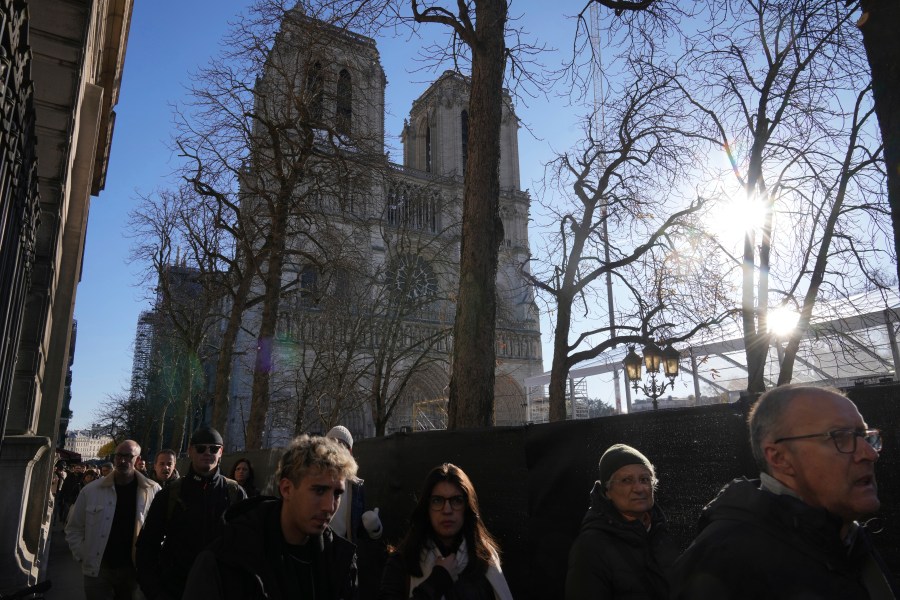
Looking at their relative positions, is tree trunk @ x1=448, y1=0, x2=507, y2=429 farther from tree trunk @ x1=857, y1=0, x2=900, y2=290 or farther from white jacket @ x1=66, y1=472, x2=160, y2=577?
tree trunk @ x1=857, y1=0, x2=900, y2=290

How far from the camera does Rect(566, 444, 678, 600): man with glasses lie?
9.06 feet

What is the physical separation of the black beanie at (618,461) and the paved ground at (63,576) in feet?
20.4

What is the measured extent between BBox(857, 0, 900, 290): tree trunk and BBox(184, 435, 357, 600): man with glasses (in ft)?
10.8

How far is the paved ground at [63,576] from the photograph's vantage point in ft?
27.8

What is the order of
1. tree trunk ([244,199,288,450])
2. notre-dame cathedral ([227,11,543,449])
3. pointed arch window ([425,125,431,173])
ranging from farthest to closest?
pointed arch window ([425,125,431,173])
notre-dame cathedral ([227,11,543,449])
tree trunk ([244,199,288,450])

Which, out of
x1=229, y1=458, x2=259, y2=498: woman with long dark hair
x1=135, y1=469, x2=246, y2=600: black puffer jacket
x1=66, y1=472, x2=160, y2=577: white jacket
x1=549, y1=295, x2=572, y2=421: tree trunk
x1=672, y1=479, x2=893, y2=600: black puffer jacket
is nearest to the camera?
x1=672, y1=479, x2=893, y2=600: black puffer jacket

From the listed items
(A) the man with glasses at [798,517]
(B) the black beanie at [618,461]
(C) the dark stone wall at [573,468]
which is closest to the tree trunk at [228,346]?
(C) the dark stone wall at [573,468]

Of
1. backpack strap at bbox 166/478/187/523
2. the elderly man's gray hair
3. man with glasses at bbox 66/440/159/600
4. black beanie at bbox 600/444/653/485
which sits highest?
the elderly man's gray hair

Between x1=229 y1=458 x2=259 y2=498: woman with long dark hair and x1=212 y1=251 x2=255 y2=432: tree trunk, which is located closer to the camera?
x1=229 y1=458 x2=259 y2=498: woman with long dark hair

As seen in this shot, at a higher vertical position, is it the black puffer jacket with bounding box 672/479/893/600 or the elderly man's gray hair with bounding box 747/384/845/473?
the elderly man's gray hair with bounding box 747/384/845/473

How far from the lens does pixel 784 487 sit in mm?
1895

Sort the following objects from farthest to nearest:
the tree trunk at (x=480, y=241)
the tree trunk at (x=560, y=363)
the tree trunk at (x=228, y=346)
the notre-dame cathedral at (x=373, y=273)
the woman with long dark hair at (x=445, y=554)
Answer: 1. the tree trunk at (x=228, y=346)
2. the notre-dame cathedral at (x=373, y=273)
3. the tree trunk at (x=560, y=363)
4. the tree trunk at (x=480, y=241)
5. the woman with long dark hair at (x=445, y=554)

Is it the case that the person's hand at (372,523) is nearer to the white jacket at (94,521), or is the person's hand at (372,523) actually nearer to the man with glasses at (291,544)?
the white jacket at (94,521)

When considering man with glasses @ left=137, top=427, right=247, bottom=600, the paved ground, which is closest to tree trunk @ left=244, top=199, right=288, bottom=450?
the paved ground
